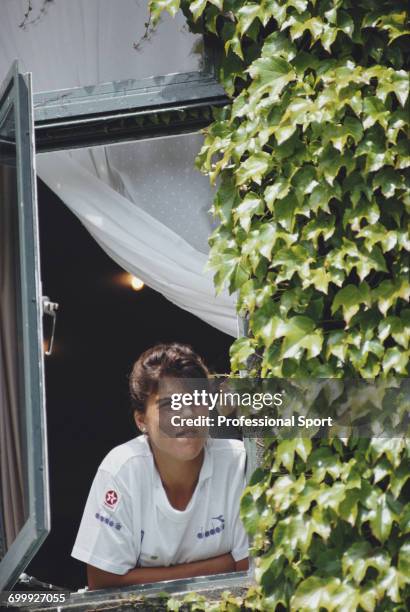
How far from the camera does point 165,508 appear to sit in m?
4.14

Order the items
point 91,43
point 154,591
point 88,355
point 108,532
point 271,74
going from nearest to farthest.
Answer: point 271,74
point 154,591
point 108,532
point 91,43
point 88,355

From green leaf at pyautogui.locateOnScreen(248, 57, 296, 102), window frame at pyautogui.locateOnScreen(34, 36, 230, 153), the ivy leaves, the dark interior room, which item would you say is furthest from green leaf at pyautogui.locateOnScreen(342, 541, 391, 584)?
the dark interior room

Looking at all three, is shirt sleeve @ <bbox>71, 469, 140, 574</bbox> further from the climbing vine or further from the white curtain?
the white curtain

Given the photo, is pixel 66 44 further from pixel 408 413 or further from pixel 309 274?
pixel 408 413

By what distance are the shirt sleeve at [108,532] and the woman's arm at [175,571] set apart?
29mm

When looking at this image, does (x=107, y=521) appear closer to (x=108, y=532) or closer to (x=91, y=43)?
(x=108, y=532)

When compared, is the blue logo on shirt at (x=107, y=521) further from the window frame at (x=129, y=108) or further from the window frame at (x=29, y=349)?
the window frame at (x=129, y=108)

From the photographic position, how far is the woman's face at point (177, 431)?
4.21 metres

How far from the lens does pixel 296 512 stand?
3.71m

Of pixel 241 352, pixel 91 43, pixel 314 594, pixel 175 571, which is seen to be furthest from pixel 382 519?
pixel 91 43

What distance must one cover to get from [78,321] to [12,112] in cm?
313

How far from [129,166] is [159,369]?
32.6 inches

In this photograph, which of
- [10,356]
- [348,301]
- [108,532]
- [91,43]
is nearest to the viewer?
[348,301]

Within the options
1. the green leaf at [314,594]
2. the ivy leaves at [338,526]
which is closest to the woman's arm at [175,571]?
the ivy leaves at [338,526]
